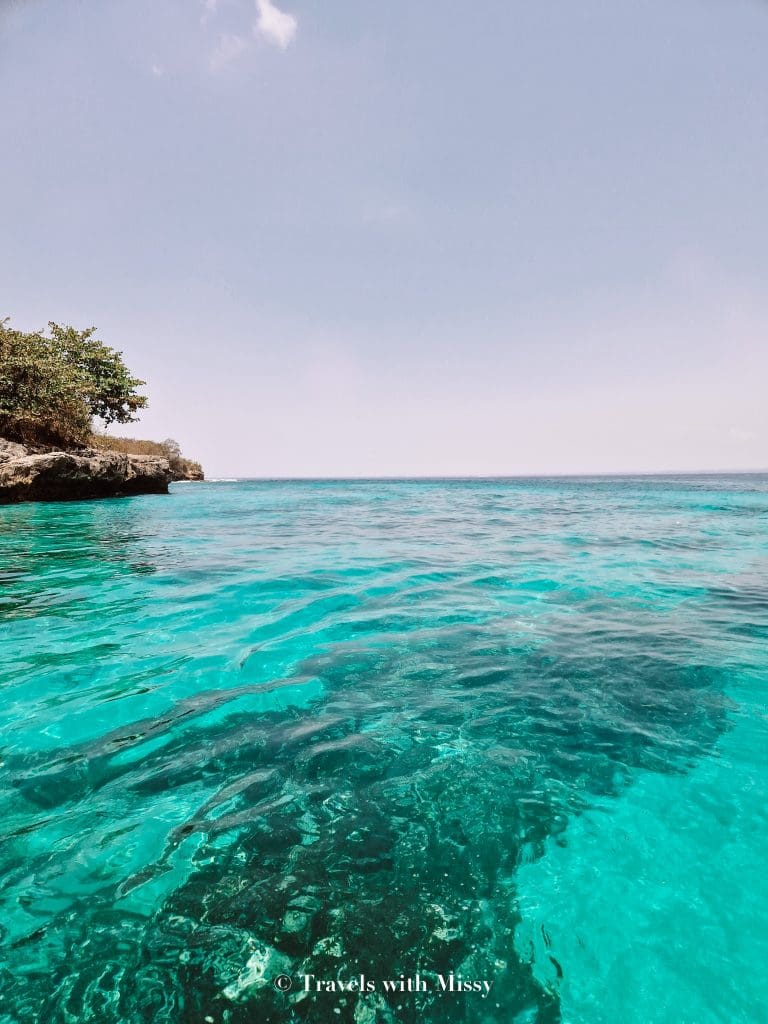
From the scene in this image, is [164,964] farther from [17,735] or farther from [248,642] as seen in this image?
[248,642]

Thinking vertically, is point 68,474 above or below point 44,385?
below

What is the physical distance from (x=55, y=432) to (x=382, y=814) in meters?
36.6

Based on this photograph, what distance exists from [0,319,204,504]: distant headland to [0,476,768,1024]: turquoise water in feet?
74.0

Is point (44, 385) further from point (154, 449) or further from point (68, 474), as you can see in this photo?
point (154, 449)

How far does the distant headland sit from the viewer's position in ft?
79.7

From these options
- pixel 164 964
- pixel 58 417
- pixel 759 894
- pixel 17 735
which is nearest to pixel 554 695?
pixel 759 894

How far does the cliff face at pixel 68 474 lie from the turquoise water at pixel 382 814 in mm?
21804

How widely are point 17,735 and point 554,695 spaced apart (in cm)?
509

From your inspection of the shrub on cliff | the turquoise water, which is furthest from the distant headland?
the turquoise water

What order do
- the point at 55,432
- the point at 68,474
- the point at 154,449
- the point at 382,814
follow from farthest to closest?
the point at 154,449, the point at 55,432, the point at 68,474, the point at 382,814

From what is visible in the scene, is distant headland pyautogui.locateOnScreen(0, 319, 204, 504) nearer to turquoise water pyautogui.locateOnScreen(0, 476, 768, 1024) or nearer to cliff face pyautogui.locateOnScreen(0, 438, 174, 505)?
cliff face pyautogui.locateOnScreen(0, 438, 174, 505)

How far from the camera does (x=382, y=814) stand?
9.30 ft

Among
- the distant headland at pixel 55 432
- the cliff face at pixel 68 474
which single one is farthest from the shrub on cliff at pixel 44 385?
the cliff face at pixel 68 474

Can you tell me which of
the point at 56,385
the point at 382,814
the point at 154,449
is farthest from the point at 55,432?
the point at 382,814
